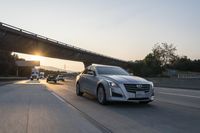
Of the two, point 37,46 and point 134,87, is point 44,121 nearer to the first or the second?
point 134,87

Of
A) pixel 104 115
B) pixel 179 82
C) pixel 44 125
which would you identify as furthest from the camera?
pixel 179 82

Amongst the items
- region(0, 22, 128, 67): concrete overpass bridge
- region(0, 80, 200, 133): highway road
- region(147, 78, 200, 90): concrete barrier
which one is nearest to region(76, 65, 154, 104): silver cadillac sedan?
region(0, 80, 200, 133): highway road

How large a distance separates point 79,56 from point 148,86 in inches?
2887

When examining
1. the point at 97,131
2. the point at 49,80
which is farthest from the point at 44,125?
the point at 49,80

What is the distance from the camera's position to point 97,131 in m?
8.80

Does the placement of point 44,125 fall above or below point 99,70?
below

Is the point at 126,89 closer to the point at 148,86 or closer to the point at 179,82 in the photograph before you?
the point at 148,86

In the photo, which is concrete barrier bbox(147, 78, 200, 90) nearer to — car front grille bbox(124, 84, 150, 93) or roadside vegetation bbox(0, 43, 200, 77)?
car front grille bbox(124, 84, 150, 93)

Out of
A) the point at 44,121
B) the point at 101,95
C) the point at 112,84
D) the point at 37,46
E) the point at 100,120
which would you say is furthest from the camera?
the point at 37,46

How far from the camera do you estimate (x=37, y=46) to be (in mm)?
63875

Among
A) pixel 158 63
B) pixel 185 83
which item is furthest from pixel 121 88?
pixel 158 63

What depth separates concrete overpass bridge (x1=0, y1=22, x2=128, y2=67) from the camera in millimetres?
54000

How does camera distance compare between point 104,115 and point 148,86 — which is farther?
point 148,86

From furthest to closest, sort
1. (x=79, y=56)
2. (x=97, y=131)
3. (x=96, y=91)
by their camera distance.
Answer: (x=79, y=56)
(x=96, y=91)
(x=97, y=131)
